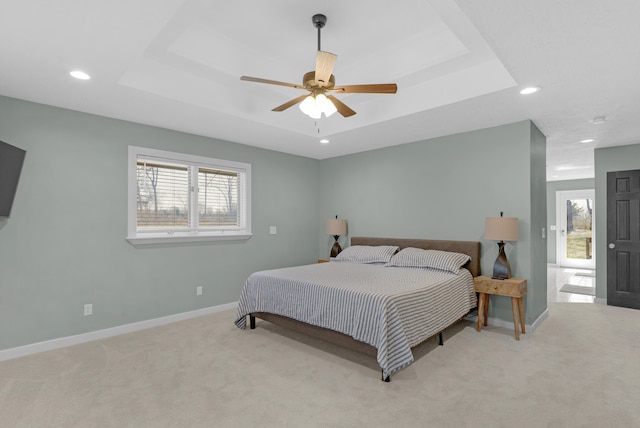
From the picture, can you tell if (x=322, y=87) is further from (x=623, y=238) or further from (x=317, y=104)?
(x=623, y=238)

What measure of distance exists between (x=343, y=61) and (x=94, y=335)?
3828 millimetres

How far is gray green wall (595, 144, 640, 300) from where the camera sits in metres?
4.87

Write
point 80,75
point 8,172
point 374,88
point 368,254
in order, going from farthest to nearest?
point 368,254, point 8,172, point 80,75, point 374,88

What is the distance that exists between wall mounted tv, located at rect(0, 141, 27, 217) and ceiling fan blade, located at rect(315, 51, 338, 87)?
2.59 metres

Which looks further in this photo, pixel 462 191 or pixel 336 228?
pixel 336 228

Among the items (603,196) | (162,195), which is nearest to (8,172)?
(162,195)

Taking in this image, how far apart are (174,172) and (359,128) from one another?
238 centimetres

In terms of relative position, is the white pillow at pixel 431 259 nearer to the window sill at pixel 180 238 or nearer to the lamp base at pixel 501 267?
the lamp base at pixel 501 267

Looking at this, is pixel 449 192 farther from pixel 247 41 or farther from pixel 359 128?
pixel 247 41

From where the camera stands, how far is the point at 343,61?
11.1ft

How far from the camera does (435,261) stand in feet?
12.7

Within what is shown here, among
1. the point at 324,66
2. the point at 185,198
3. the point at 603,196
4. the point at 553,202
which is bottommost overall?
the point at 185,198

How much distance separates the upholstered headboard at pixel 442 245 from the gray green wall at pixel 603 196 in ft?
8.23

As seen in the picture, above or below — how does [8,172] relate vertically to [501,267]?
above
